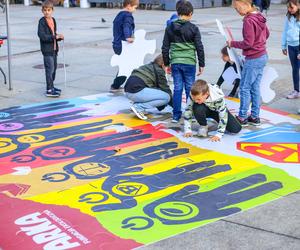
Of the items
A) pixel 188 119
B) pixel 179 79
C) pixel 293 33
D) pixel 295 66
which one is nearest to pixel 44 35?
pixel 179 79

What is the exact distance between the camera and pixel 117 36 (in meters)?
8.58

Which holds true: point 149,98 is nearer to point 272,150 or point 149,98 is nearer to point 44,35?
point 272,150

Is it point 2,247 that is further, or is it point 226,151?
point 226,151

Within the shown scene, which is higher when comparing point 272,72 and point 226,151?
point 272,72

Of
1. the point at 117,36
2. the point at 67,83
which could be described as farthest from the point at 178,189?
the point at 67,83

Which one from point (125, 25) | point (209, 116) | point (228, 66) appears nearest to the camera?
point (209, 116)

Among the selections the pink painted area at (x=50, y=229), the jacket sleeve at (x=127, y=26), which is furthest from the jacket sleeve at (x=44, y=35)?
the pink painted area at (x=50, y=229)

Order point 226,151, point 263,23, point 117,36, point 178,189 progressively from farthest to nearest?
point 117,36, point 263,23, point 226,151, point 178,189

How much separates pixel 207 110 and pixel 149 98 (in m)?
1.13

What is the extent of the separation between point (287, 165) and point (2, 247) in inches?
119

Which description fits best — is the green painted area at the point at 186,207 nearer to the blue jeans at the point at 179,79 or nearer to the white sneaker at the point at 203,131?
the white sneaker at the point at 203,131

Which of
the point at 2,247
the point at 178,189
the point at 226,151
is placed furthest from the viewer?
the point at 226,151

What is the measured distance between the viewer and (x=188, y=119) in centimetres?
640

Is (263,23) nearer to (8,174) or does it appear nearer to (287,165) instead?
(287,165)
